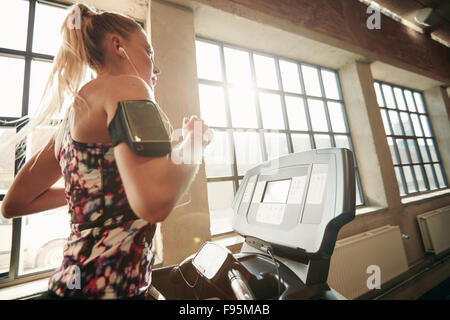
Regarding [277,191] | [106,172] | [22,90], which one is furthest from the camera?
[22,90]

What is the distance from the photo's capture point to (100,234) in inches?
18.3

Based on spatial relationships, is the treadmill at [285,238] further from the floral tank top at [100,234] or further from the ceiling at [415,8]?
the ceiling at [415,8]

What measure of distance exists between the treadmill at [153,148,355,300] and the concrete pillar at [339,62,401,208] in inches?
107

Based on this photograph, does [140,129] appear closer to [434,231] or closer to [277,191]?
[277,191]

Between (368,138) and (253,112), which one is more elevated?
(253,112)

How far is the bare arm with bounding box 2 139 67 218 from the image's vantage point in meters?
0.62

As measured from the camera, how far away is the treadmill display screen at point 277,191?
0.73 m

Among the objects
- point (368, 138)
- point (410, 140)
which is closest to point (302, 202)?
point (368, 138)

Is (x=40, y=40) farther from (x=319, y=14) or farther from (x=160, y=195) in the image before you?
(x=319, y=14)

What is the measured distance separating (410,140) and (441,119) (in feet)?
3.34

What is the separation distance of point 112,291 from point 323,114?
10.8 feet

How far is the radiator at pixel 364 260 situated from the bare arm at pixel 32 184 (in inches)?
86.2

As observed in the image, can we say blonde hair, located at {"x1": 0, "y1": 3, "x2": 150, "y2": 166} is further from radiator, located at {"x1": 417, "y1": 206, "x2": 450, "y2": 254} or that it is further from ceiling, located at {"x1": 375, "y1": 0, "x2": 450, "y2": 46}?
radiator, located at {"x1": 417, "y1": 206, "x2": 450, "y2": 254}
